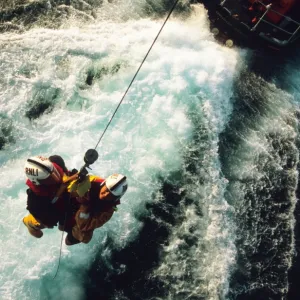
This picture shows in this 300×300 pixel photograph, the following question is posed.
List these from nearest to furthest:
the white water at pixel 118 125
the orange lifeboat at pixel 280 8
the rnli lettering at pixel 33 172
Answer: the rnli lettering at pixel 33 172, the white water at pixel 118 125, the orange lifeboat at pixel 280 8

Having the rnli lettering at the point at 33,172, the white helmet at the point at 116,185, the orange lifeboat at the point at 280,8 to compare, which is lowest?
the rnli lettering at the point at 33,172

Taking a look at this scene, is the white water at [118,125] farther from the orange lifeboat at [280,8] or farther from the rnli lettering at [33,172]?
the rnli lettering at [33,172]

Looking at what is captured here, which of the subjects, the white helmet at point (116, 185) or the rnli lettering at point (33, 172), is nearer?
the rnli lettering at point (33, 172)

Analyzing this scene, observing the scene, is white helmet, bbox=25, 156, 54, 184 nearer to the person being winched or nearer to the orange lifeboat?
the person being winched

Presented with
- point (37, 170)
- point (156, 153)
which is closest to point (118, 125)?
point (156, 153)

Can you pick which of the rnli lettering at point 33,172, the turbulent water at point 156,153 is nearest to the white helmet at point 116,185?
the rnli lettering at point 33,172

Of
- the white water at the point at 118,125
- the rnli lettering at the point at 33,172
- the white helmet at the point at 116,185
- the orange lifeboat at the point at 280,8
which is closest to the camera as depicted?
the rnli lettering at the point at 33,172

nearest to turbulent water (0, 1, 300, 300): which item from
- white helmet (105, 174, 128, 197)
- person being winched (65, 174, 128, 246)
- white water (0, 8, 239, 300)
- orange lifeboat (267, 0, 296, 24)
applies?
white water (0, 8, 239, 300)
